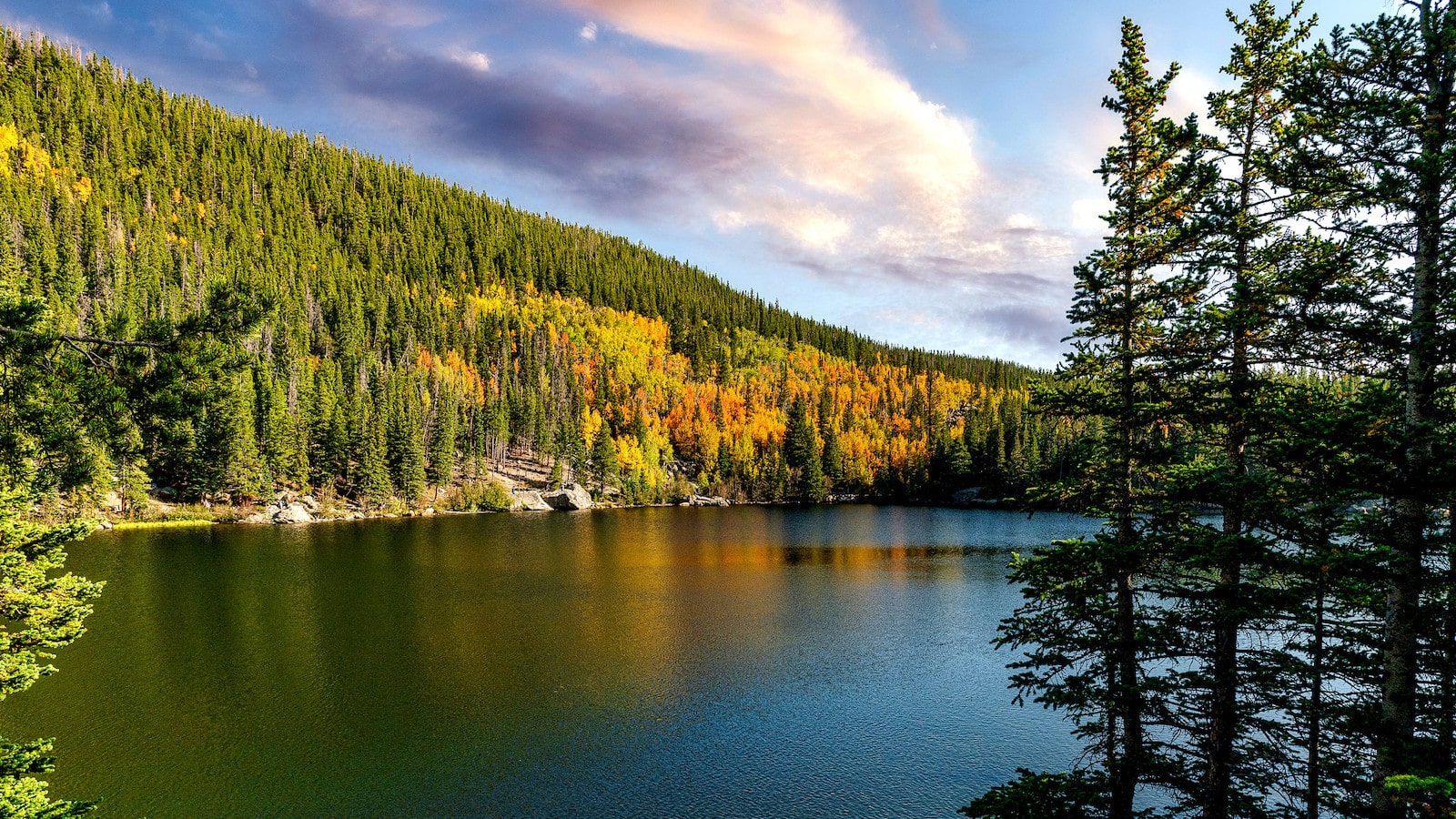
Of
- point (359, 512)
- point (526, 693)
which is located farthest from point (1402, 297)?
point (359, 512)

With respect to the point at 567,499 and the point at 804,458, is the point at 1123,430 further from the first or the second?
the point at 804,458

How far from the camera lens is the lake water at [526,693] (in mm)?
18984

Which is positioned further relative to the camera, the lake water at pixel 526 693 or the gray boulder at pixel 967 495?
the gray boulder at pixel 967 495

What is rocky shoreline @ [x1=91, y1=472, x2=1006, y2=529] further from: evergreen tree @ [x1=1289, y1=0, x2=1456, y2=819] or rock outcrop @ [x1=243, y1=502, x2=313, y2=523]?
evergreen tree @ [x1=1289, y1=0, x2=1456, y2=819]

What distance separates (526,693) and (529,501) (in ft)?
253

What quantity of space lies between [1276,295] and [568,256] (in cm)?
19949

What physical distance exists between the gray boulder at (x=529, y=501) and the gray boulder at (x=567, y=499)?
887mm

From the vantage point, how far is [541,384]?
5098 inches

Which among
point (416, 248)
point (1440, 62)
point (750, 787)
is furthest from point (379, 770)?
point (416, 248)

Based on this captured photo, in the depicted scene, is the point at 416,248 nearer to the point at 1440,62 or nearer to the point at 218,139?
the point at 218,139

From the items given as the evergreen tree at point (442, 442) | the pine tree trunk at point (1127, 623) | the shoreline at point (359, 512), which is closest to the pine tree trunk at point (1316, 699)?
the pine tree trunk at point (1127, 623)

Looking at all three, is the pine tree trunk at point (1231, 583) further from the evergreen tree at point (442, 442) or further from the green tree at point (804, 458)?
the green tree at point (804, 458)

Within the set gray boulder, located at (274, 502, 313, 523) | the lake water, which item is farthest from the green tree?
gray boulder, located at (274, 502, 313, 523)

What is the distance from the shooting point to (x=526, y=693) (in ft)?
84.4
